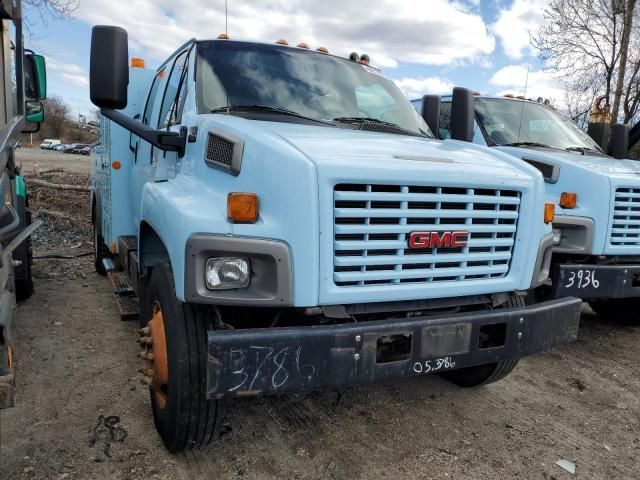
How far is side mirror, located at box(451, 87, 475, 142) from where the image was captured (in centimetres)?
435

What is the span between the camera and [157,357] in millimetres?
2926

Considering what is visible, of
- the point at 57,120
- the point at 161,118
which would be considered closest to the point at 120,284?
the point at 161,118

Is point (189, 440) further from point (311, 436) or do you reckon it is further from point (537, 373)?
point (537, 373)

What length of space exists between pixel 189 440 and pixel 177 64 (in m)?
2.77

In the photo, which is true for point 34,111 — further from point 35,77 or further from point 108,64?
point 108,64

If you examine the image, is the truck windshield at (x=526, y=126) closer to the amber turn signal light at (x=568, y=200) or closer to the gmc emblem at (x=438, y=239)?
the amber turn signal light at (x=568, y=200)

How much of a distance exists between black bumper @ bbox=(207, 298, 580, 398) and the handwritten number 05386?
1623mm

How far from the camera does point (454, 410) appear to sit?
12.4 ft

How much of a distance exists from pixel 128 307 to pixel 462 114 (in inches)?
128

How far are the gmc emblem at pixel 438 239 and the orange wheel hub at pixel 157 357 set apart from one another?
138cm

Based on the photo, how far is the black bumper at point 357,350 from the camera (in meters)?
2.37

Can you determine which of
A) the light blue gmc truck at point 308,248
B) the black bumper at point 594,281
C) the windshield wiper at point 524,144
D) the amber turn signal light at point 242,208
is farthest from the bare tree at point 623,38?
the amber turn signal light at point 242,208

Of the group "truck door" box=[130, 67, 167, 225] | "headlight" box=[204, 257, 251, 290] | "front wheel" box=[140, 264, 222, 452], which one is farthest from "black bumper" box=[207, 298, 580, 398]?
"truck door" box=[130, 67, 167, 225]

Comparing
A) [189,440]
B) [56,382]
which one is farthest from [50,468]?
[56,382]
